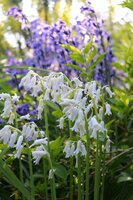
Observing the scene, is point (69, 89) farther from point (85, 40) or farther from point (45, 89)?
point (85, 40)

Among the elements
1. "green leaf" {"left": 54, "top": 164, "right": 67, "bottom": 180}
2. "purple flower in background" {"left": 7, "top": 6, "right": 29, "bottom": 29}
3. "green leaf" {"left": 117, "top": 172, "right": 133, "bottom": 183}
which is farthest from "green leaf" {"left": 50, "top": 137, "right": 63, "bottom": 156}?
"purple flower in background" {"left": 7, "top": 6, "right": 29, "bottom": 29}

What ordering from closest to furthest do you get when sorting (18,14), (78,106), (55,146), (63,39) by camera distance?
1. (78,106)
2. (55,146)
3. (63,39)
4. (18,14)

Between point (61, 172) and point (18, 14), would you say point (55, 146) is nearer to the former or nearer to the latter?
point (61, 172)

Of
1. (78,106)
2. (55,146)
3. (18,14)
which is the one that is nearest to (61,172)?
(55,146)

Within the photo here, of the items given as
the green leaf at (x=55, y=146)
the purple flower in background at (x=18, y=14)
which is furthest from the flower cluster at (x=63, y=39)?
the green leaf at (x=55, y=146)

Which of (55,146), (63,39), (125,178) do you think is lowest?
(125,178)

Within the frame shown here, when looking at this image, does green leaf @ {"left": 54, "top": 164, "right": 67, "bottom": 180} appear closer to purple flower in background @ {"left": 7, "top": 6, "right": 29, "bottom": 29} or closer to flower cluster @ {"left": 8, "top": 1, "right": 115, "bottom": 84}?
flower cluster @ {"left": 8, "top": 1, "right": 115, "bottom": 84}

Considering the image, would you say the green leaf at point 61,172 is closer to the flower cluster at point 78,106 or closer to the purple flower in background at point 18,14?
the flower cluster at point 78,106

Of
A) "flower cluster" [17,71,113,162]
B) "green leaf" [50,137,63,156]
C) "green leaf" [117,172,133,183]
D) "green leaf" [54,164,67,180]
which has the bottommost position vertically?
"green leaf" [117,172,133,183]

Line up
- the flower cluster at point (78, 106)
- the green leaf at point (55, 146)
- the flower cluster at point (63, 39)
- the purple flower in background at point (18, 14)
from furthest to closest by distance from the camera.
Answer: the purple flower in background at point (18, 14), the flower cluster at point (63, 39), the green leaf at point (55, 146), the flower cluster at point (78, 106)

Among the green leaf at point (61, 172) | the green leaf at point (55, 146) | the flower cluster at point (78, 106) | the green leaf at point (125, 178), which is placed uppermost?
the flower cluster at point (78, 106)

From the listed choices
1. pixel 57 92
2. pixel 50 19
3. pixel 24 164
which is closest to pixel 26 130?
pixel 57 92

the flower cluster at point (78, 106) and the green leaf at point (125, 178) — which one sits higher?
the flower cluster at point (78, 106)
